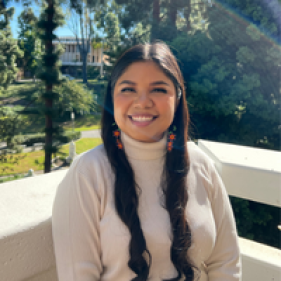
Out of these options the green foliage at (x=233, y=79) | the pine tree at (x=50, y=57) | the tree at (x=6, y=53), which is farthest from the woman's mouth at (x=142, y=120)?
the tree at (x=6, y=53)

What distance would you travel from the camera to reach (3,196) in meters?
1.04

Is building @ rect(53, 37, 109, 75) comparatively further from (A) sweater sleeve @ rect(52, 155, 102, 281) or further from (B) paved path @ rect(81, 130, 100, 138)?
(A) sweater sleeve @ rect(52, 155, 102, 281)

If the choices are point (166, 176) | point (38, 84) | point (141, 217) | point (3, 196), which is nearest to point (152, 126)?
point (166, 176)

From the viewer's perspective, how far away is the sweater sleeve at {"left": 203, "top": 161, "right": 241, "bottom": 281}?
3.45 ft

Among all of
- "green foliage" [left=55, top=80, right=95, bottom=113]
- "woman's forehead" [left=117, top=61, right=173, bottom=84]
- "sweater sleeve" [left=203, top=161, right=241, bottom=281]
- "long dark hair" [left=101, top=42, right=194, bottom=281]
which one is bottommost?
"green foliage" [left=55, top=80, right=95, bottom=113]

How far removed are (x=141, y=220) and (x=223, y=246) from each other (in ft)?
1.21

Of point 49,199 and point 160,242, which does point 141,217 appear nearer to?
point 160,242

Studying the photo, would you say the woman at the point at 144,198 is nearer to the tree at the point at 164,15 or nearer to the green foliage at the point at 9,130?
the tree at the point at 164,15

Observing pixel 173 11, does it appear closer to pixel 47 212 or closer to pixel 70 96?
pixel 70 96

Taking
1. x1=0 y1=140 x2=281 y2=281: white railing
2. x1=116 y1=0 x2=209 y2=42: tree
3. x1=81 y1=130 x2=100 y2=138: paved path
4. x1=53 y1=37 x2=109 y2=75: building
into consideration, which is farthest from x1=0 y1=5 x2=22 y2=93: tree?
x1=53 y1=37 x2=109 y2=75: building

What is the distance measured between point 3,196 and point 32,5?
11898 mm

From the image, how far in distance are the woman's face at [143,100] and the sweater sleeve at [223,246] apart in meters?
0.34

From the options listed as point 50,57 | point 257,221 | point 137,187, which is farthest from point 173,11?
point 137,187

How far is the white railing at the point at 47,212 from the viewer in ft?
2.69
